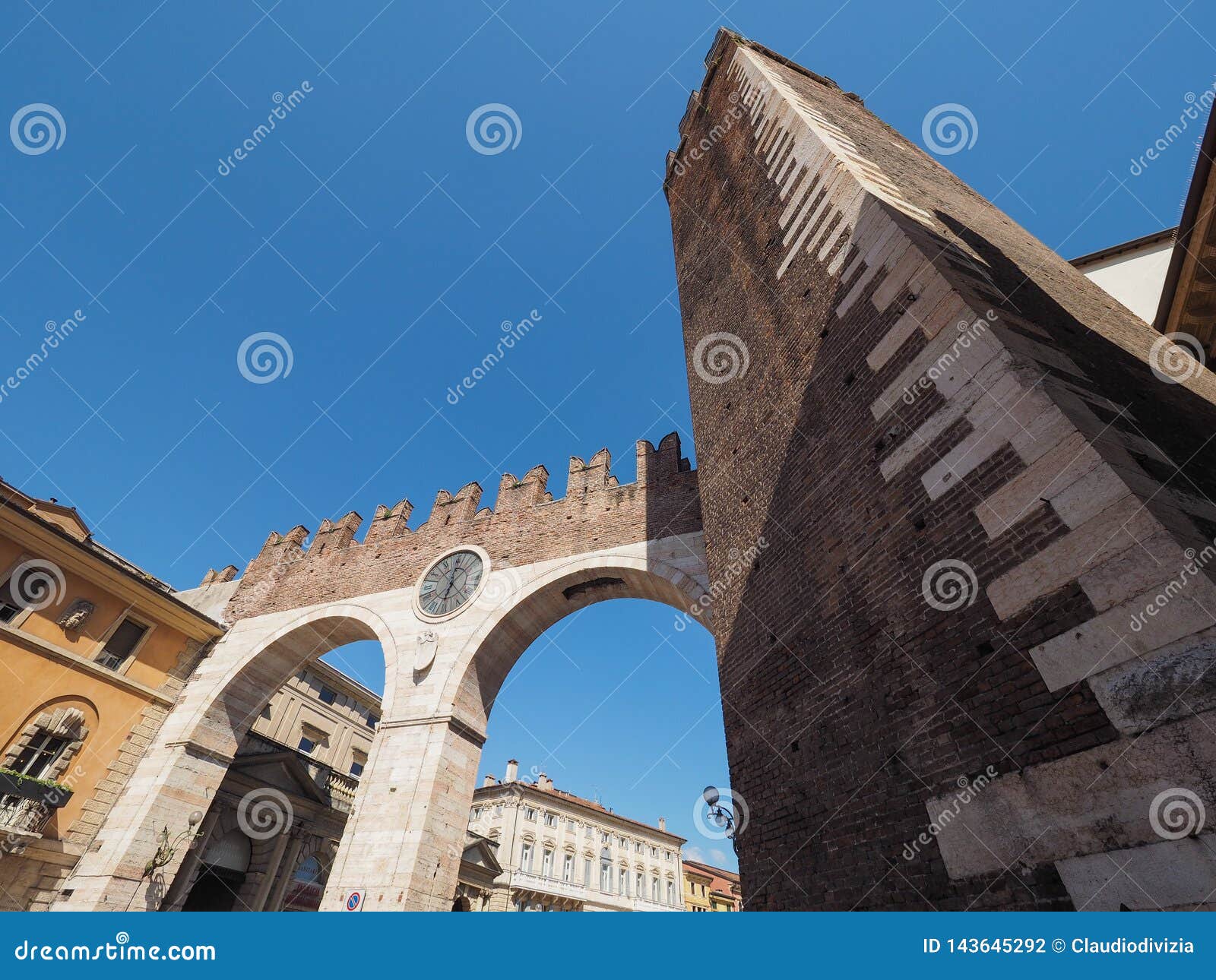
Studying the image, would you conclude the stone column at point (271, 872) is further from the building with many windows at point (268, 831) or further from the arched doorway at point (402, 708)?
the arched doorway at point (402, 708)

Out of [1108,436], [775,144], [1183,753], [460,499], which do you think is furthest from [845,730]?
[460,499]

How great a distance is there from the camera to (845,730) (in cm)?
537

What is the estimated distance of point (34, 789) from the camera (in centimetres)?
1277

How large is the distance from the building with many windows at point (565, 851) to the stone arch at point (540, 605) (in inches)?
874

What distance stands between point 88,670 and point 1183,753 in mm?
19465

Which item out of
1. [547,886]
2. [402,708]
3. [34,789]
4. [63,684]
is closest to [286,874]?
[34,789]

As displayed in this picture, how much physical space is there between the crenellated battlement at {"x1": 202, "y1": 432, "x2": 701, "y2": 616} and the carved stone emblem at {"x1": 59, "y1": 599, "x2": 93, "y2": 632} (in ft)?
12.5

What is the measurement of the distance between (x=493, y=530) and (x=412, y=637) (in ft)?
11.6

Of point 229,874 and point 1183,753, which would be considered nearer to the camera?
point 1183,753

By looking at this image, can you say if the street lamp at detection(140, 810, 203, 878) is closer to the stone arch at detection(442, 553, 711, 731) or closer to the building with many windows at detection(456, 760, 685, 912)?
the stone arch at detection(442, 553, 711, 731)

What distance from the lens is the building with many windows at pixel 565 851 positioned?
3547cm

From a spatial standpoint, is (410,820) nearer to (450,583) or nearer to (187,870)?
(450,583)

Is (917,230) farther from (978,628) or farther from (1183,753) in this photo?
(1183,753)

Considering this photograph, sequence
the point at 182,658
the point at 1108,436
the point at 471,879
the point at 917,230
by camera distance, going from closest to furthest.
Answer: the point at 1108,436 < the point at 917,230 < the point at 182,658 < the point at 471,879
